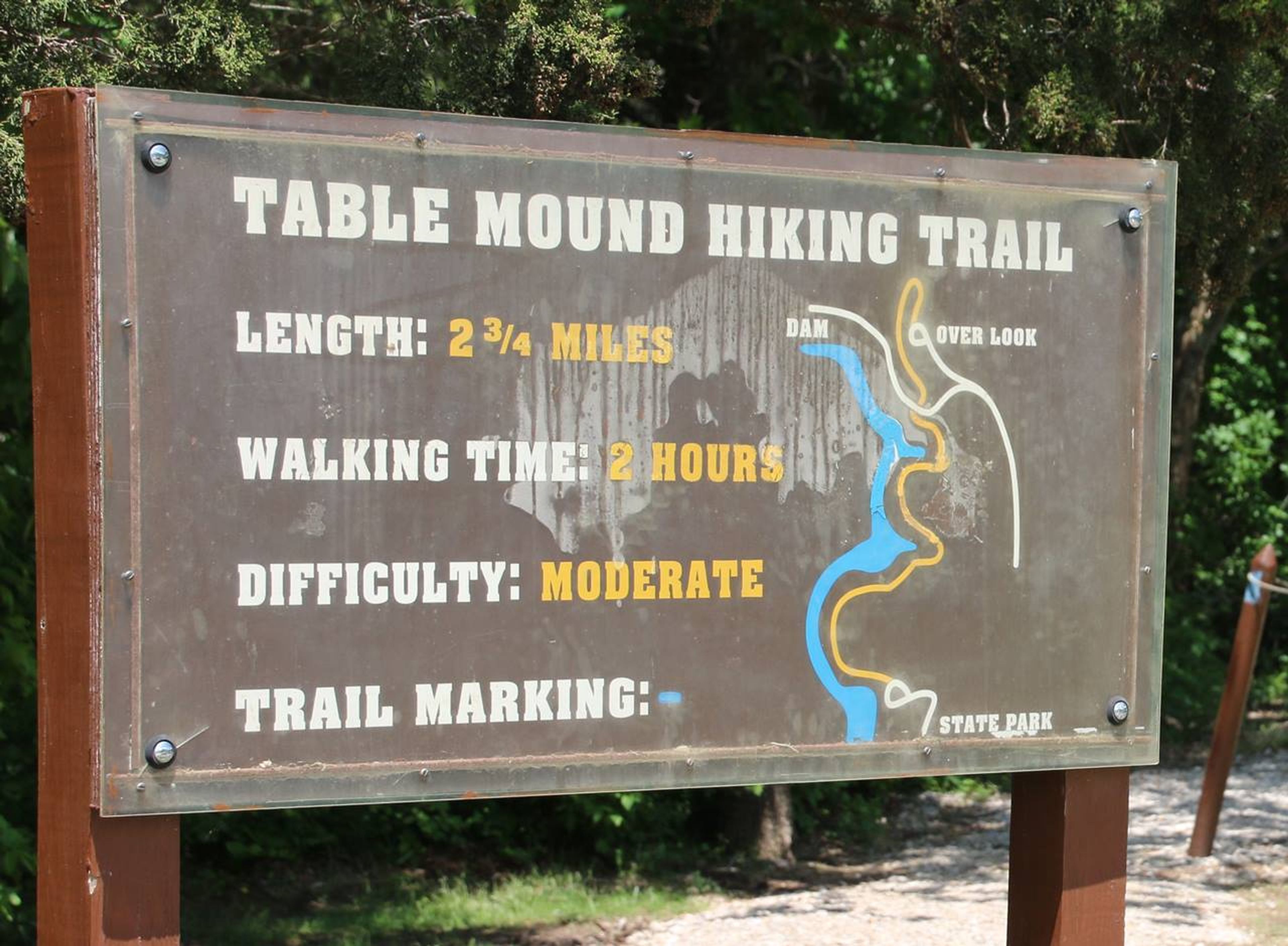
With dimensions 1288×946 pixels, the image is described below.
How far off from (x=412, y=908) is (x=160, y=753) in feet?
17.2

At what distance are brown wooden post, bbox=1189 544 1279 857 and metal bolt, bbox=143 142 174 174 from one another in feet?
19.5

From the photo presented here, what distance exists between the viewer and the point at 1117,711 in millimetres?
3643

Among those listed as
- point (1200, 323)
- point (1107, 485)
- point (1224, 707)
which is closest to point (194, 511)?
point (1107, 485)

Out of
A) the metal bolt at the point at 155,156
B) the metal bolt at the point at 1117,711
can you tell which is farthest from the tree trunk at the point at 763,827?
the metal bolt at the point at 155,156

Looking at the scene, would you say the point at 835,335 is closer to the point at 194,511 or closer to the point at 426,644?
the point at 426,644

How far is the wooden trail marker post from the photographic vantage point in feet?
10.0

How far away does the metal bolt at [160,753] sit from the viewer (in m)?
3.01

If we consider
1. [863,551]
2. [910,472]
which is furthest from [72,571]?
[910,472]

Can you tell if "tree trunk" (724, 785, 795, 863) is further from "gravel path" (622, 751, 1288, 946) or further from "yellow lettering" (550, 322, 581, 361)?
"yellow lettering" (550, 322, 581, 361)

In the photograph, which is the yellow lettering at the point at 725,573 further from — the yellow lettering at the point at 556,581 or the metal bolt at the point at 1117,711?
the metal bolt at the point at 1117,711

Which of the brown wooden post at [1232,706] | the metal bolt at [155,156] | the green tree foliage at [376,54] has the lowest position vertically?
the brown wooden post at [1232,706]

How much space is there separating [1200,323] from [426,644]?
30.3ft

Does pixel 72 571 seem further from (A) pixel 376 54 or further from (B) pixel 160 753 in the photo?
(A) pixel 376 54

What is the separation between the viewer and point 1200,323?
11195 millimetres
